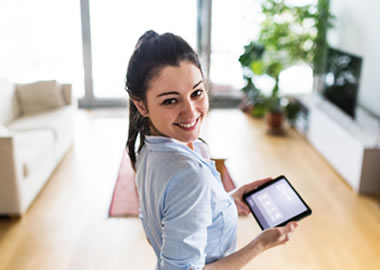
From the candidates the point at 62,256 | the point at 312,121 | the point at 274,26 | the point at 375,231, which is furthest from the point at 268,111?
the point at 62,256

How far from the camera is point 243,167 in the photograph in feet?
13.8

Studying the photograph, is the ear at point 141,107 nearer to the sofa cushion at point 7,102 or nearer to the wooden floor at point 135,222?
the wooden floor at point 135,222

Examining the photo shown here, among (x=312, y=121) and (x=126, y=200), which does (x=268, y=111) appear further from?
(x=126, y=200)

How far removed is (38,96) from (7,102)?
0.33 meters

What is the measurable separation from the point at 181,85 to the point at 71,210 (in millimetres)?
2597

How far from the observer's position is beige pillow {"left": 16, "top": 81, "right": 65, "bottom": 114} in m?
4.43

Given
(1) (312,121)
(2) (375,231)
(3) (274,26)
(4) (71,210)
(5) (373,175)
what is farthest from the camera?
(3) (274,26)

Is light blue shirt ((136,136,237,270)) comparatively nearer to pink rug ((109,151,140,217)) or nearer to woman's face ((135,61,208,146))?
woman's face ((135,61,208,146))

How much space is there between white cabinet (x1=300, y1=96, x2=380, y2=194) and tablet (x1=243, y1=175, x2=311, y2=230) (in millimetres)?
2348

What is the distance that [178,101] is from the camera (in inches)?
42.3

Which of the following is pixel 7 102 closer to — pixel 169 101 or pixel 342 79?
pixel 342 79

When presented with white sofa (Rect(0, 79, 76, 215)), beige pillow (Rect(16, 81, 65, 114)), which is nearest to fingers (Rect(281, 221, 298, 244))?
white sofa (Rect(0, 79, 76, 215))

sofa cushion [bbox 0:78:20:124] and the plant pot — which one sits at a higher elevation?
sofa cushion [bbox 0:78:20:124]

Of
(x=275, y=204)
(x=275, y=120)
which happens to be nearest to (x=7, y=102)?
(x=275, y=120)
